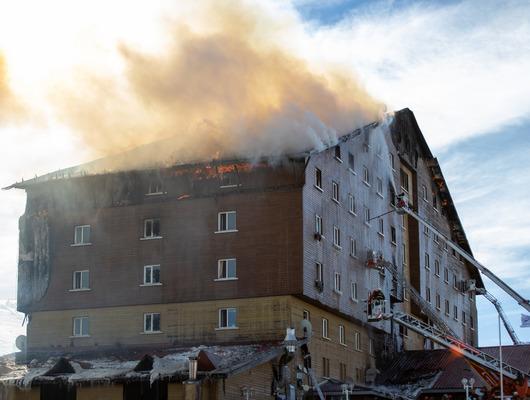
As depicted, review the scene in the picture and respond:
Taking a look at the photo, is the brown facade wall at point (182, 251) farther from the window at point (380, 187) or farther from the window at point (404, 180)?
the window at point (404, 180)

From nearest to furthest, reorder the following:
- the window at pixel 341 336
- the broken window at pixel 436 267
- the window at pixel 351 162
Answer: the window at pixel 341 336
the window at pixel 351 162
the broken window at pixel 436 267

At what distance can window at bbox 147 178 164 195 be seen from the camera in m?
62.1

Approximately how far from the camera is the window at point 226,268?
58.8 meters

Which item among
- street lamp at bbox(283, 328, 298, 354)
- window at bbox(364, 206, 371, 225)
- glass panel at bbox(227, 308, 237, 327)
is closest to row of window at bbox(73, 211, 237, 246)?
glass panel at bbox(227, 308, 237, 327)

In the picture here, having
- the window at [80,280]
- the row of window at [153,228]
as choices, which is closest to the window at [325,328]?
the row of window at [153,228]

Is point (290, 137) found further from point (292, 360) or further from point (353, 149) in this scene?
point (292, 360)

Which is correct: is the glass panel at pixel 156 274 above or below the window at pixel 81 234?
below

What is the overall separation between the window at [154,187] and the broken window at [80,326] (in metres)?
8.57

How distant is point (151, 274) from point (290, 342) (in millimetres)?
10718

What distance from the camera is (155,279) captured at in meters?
60.7

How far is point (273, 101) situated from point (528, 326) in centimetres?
2070

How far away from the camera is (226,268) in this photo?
194ft

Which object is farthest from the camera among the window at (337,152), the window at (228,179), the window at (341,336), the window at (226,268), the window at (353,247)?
the window at (353,247)

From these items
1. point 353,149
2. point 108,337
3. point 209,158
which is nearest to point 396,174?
point 353,149
